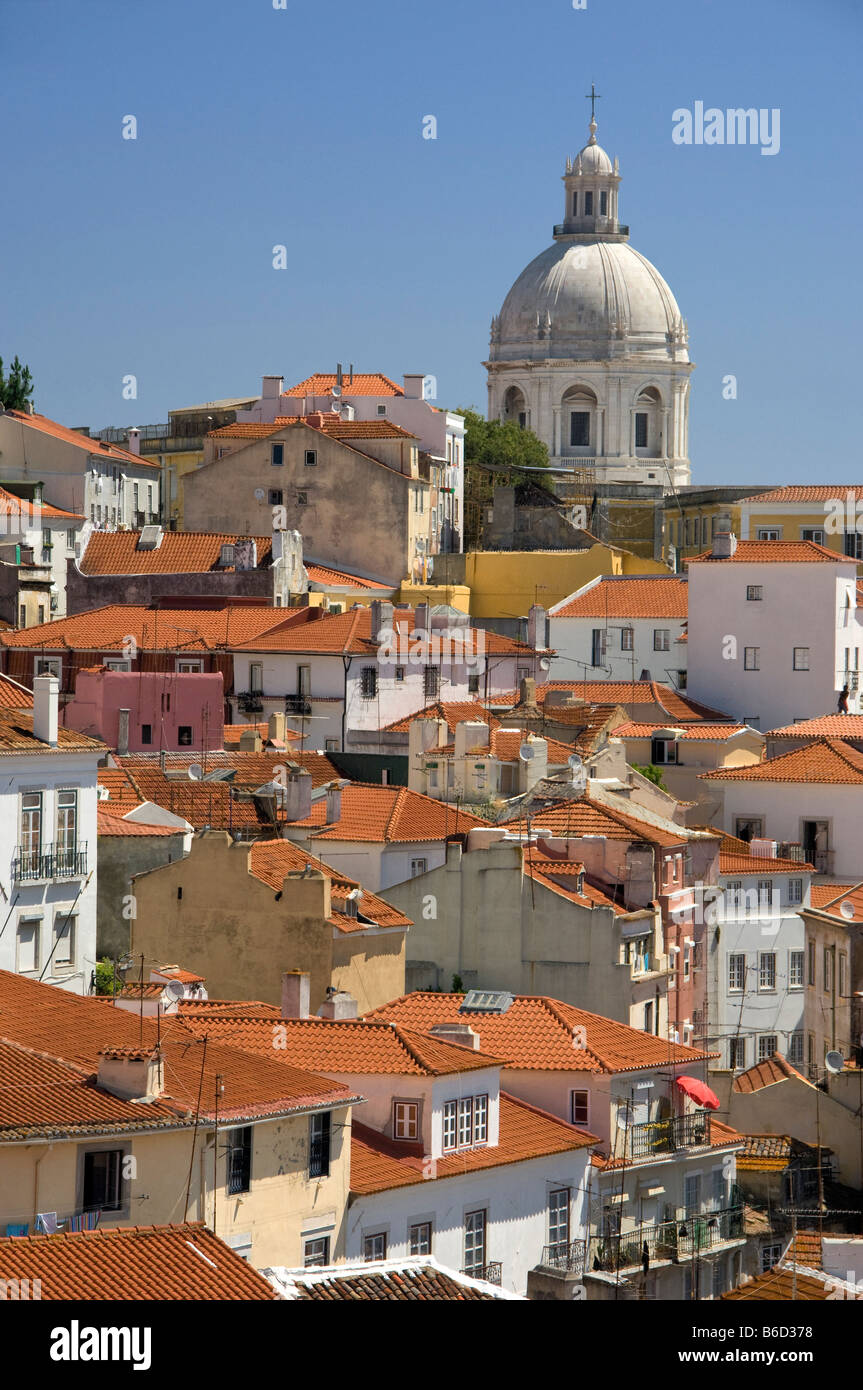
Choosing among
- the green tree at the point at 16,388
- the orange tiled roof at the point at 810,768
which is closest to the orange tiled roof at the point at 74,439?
the green tree at the point at 16,388

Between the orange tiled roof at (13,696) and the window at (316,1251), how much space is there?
12.3m

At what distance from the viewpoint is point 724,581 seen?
61219mm

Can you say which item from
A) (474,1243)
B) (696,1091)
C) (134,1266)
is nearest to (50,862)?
(696,1091)

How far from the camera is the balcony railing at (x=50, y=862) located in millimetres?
30016

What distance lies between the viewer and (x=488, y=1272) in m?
23.8

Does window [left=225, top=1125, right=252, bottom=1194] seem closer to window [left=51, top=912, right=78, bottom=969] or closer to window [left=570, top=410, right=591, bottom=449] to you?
window [left=51, top=912, right=78, bottom=969]

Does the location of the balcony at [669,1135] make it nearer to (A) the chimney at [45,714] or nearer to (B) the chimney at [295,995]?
(B) the chimney at [295,995]

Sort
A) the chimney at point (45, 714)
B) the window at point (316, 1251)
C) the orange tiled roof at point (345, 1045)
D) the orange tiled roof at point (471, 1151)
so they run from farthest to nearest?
the chimney at point (45, 714) → the orange tiled roof at point (345, 1045) → the orange tiled roof at point (471, 1151) → the window at point (316, 1251)

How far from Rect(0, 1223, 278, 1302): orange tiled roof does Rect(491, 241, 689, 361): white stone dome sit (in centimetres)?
10914

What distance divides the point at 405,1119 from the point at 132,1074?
208 inches

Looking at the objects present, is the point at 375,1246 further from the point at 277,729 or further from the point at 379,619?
the point at 379,619

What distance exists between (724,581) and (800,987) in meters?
20.4
